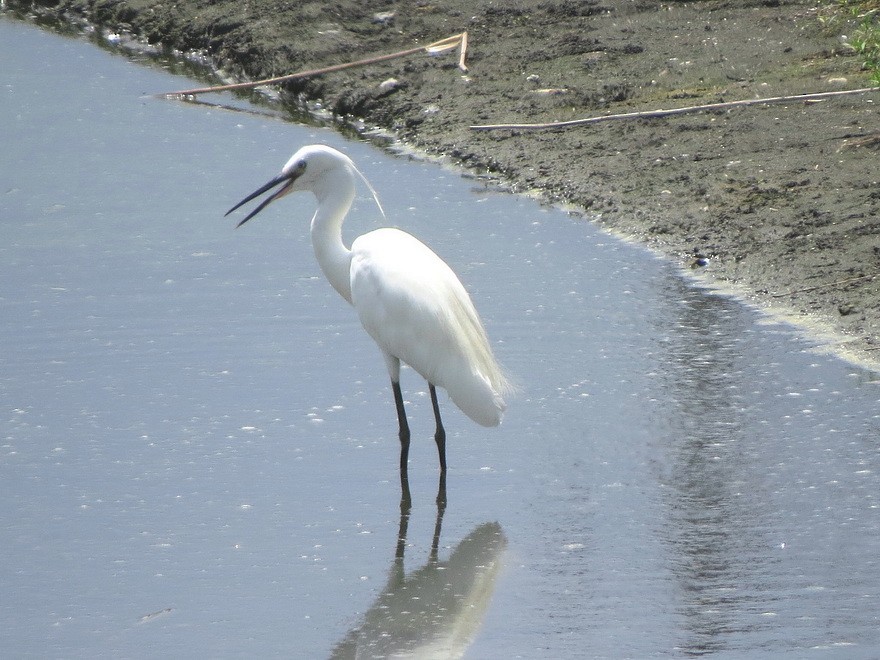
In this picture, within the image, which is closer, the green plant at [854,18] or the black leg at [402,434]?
the black leg at [402,434]

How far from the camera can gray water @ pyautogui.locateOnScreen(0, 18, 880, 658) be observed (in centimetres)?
359

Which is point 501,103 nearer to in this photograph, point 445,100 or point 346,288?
point 445,100

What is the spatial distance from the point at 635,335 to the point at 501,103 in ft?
11.0

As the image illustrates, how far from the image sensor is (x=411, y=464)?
464 centimetres

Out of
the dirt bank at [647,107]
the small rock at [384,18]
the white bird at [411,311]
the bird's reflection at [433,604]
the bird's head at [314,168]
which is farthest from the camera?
the small rock at [384,18]

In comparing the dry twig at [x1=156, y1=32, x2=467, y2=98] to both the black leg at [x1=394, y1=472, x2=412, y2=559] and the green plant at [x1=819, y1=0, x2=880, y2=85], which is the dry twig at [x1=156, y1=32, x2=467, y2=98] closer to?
the green plant at [x1=819, y1=0, x2=880, y2=85]

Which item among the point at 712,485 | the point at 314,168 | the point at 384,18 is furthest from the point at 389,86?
the point at 712,485

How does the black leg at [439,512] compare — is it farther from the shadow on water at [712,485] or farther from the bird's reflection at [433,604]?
the shadow on water at [712,485]

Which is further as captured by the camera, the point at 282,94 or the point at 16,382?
the point at 282,94

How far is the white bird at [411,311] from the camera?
173 inches

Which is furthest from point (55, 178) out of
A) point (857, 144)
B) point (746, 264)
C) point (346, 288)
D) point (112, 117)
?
point (857, 144)

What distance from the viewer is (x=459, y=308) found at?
14.9 feet

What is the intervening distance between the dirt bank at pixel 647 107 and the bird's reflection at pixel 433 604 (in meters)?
1.98

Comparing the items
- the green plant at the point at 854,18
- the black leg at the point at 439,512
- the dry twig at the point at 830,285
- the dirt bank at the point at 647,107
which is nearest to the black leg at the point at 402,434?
the black leg at the point at 439,512
